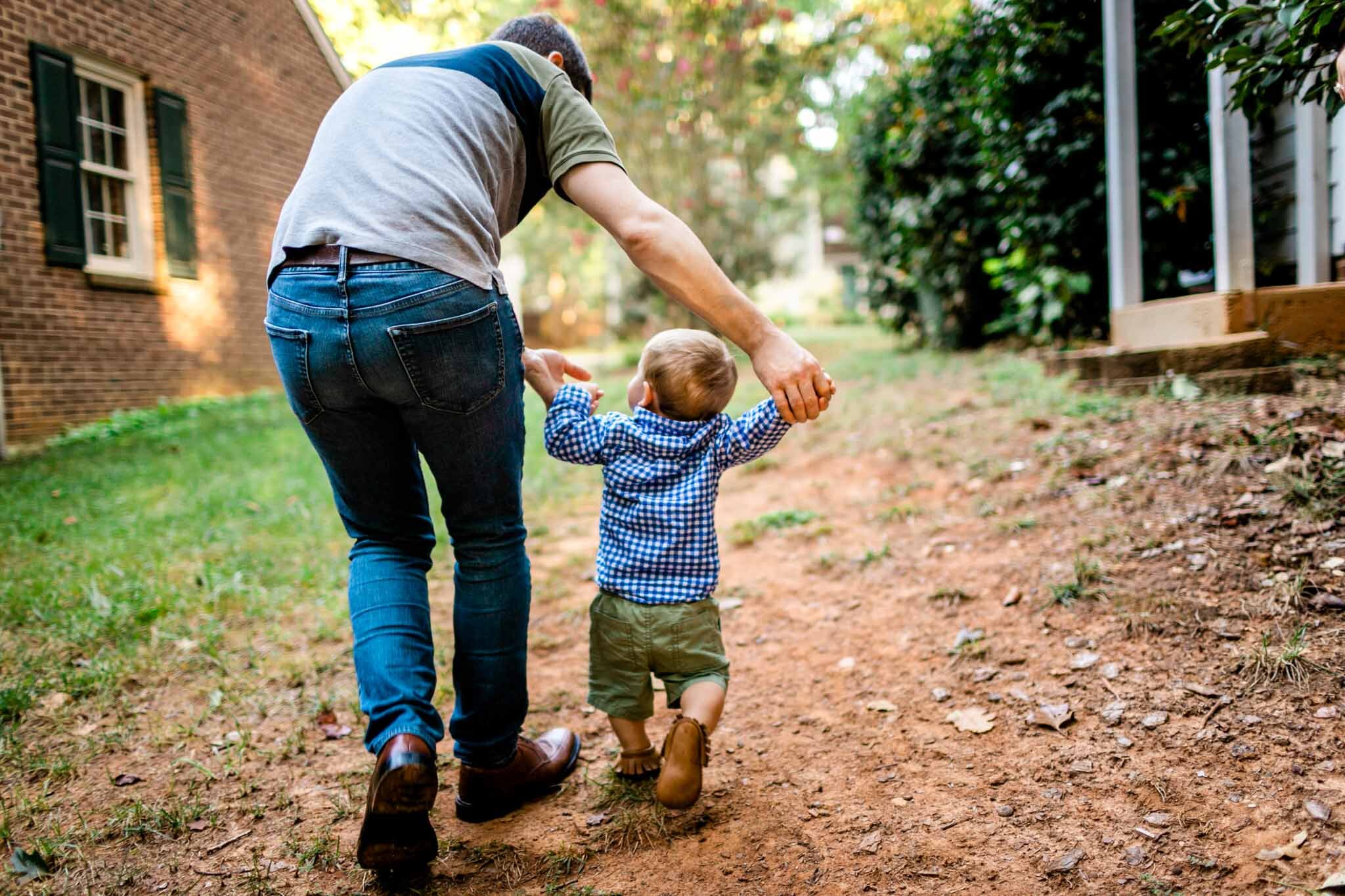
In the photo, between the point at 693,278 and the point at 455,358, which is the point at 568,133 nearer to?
the point at 693,278

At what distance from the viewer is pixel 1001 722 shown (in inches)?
84.4

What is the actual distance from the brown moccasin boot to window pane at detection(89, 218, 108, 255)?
9.08ft

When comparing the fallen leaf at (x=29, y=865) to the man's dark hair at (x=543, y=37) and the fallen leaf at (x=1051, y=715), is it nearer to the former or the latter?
the man's dark hair at (x=543, y=37)

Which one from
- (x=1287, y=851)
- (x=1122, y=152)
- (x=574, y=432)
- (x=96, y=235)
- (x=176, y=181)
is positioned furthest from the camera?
(x=1122, y=152)

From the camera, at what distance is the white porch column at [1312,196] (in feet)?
13.2

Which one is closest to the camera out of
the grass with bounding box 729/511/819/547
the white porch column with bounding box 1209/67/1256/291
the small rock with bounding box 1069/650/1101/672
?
the small rock with bounding box 1069/650/1101/672

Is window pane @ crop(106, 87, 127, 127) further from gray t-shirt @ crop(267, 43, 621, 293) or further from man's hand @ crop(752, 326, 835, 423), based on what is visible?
man's hand @ crop(752, 326, 835, 423)

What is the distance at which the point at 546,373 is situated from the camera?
6.57 ft

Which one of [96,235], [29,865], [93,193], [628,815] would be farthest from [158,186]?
[628,815]

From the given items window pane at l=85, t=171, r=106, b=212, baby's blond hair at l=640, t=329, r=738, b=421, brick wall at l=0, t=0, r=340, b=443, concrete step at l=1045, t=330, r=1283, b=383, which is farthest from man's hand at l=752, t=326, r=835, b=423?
concrete step at l=1045, t=330, r=1283, b=383

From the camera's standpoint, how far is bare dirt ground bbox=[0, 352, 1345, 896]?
1.65m

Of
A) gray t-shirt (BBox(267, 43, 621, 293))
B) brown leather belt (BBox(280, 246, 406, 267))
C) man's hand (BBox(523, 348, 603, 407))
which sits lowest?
man's hand (BBox(523, 348, 603, 407))

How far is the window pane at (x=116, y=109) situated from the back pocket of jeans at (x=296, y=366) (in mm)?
1694

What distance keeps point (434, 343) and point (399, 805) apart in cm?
85
